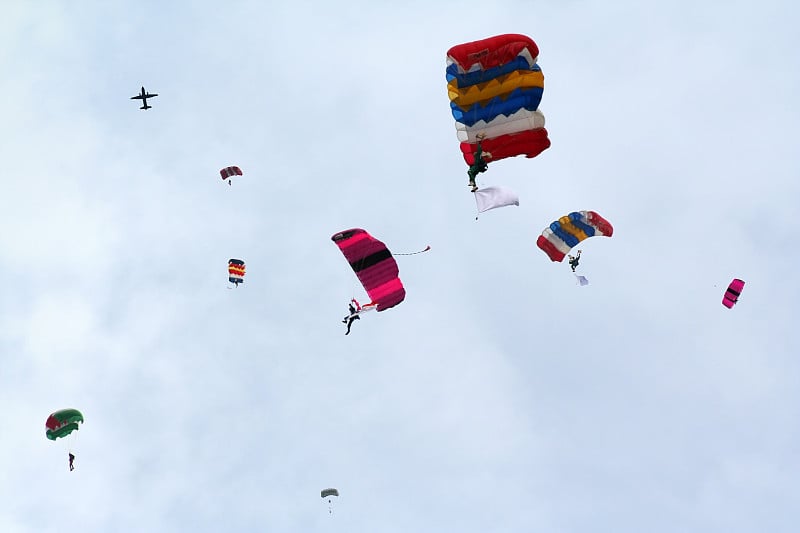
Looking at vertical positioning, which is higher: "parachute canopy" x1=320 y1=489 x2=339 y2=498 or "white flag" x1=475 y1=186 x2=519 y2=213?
"white flag" x1=475 y1=186 x2=519 y2=213

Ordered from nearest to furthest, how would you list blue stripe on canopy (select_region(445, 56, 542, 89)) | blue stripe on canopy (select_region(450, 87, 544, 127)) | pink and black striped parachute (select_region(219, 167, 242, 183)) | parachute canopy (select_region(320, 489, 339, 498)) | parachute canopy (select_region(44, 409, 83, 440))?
blue stripe on canopy (select_region(445, 56, 542, 89)) < blue stripe on canopy (select_region(450, 87, 544, 127)) < parachute canopy (select_region(44, 409, 83, 440)) < parachute canopy (select_region(320, 489, 339, 498)) < pink and black striped parachute (select_region(219, 167, 242, 183))

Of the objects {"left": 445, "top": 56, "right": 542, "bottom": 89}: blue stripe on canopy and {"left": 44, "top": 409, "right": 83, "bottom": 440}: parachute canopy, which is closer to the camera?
{"left": 445, "top": 56, "right": 542, "bottom": 89}: blue stripe on canopy

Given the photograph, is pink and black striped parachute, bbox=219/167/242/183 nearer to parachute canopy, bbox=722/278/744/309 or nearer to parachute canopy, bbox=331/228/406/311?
parachute canopy, bbox=331/228/406/311

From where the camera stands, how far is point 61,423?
167 feet

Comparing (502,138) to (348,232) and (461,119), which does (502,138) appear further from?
(348,232)

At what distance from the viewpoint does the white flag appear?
46.2m

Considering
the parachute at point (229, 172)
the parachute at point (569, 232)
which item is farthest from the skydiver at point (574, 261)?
the parachute at point (229, 172)

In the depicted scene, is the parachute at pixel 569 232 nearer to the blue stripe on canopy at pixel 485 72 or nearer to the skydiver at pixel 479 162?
the skydiver at pixel 479 162

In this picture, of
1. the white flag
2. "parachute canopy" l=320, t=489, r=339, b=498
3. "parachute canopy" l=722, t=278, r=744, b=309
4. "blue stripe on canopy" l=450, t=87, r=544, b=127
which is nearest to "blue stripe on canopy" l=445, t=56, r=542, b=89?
"blue stripe on canopy" l=450, t=87, r=544, b=127

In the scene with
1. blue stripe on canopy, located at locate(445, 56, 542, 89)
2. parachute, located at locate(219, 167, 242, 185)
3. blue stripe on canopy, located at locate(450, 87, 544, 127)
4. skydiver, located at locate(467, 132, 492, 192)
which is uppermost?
parachute, located at locate(219, 167, 242, 185)

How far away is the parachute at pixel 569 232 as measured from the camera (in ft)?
167

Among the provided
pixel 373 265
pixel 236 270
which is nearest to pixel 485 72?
pixel 373 265

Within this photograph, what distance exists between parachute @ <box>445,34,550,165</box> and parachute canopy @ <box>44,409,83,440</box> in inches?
843

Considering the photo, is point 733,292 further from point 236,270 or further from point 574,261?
point 236,270
